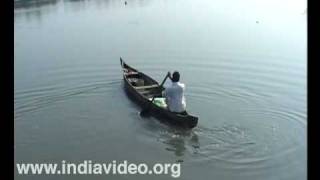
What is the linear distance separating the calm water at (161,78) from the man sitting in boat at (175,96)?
205 millimetres

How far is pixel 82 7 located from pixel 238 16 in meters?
3.31

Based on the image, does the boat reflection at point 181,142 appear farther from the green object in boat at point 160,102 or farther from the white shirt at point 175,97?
the green object in boat at point 160,102

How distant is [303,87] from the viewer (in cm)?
543

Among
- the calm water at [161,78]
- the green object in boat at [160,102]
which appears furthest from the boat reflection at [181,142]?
the green object in boat at [160,102]

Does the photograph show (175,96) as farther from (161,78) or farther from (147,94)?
(161,78)

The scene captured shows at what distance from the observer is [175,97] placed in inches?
176

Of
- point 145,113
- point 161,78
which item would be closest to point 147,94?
point 145,113

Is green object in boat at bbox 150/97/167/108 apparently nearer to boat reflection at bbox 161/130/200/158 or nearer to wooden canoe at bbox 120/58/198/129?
wooden canoe at bbox 120/58/198/129

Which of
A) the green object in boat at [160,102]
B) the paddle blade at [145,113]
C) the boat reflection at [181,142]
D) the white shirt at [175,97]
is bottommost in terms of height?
the boat reflection at [181,142]

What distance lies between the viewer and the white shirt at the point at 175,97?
446cm

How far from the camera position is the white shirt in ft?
14.6

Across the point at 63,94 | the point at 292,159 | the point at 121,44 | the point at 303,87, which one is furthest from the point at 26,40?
the point at 292,159

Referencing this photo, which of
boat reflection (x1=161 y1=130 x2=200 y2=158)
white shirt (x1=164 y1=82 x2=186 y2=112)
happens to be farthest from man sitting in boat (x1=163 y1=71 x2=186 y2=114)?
boat reflection (x1=161 y1=130 x2=200 y2=158)

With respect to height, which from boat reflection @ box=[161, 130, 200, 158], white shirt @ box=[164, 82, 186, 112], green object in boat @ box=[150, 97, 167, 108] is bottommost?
boat reflection @ box=[161, 130, 200, 158]
